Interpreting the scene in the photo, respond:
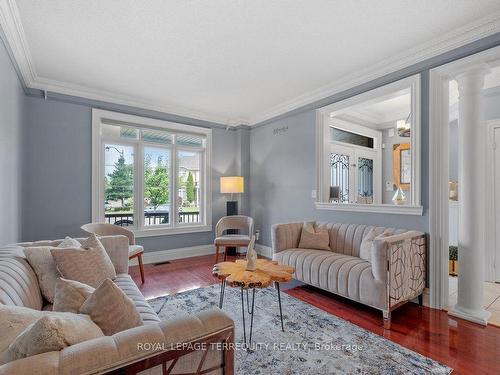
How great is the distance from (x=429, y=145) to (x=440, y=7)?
1.23 meters

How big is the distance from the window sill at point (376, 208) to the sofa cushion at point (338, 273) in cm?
67

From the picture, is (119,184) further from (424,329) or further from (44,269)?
(424,329)

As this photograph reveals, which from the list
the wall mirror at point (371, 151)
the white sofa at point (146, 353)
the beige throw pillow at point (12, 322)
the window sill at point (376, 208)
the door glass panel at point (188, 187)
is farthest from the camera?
the door glass panel at point (188, 187)

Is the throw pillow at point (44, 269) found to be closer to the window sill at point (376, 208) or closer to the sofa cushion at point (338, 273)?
the sofa cushion at point (338, 273)

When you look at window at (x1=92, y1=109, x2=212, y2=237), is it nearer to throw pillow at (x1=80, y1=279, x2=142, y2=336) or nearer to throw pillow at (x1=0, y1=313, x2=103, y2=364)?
throw pillow at (x1=80, y1=279, x2=142, y2=336)

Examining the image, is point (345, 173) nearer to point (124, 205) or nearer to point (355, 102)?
point (355, 102)

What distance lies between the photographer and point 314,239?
11.3ft

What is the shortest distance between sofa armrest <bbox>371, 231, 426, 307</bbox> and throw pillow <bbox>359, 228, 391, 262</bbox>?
324mm

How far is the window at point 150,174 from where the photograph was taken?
13.5 ft

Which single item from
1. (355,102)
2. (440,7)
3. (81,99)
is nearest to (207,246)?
(81,99)

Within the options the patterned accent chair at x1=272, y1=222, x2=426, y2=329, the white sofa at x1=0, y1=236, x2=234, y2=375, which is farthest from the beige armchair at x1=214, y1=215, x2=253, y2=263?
the white sofa at x1=0, y1=236, x2=234, y2=375

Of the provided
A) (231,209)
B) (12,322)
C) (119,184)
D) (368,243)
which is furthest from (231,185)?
(12,322)

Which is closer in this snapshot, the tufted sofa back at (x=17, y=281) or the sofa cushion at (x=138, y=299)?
the tufted sofa back at (x=17, y=281)

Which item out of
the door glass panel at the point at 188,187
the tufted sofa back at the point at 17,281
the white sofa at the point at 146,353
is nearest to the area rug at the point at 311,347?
the white sofa at the point at 146,353
